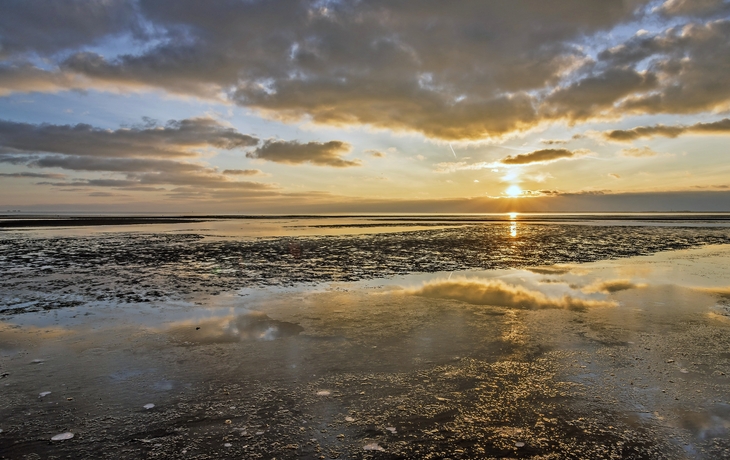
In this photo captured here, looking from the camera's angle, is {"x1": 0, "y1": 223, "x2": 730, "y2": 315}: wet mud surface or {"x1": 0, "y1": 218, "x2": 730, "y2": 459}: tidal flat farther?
{"x1": 0, "y1": 223, "x2": 730, "y2": 315}: wet mud surface

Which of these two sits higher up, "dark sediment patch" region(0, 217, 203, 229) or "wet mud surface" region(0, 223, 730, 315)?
"dark sediment patch" region(0, 217, 203, 229)

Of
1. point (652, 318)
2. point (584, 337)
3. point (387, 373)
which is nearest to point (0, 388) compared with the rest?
point (387, 373)

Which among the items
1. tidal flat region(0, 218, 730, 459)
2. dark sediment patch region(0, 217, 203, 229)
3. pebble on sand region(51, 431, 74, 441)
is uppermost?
dark sediment patch region(0, 217, 203, 229)

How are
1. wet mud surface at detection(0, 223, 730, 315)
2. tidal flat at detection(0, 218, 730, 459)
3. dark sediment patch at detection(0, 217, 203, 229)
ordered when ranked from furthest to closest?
dark sediment patch at detection(0, 217, 203, 229)
wet mud surface at detection(0, 223, 730, 315)
tidal flat at detection(0, 218, 730, 459)

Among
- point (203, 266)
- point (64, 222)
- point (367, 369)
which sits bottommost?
point (367, 369)

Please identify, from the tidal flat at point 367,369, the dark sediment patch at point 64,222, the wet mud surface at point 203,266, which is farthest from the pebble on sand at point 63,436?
the dark sediment patch at point 64,222

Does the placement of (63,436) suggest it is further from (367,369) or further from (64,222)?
(64,222)

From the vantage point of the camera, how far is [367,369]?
7.02 m

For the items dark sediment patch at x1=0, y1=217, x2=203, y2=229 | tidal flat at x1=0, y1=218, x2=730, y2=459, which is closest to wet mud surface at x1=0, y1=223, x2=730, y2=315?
tidal flat at x1=0, y1=218, x2=730, y2=459

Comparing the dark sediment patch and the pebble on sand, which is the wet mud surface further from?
the dark sediment patch

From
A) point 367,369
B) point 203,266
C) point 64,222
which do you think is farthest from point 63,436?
point 64,222

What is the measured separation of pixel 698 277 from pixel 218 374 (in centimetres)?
1886

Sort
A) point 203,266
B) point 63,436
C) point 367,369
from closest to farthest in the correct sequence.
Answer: point 63,436 < point 367,369 < point 203,266

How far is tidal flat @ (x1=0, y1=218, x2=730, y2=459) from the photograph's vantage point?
4.83m
